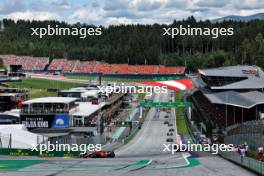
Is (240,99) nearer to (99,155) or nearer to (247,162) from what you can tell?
(99,155)

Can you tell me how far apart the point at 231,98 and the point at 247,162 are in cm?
6611

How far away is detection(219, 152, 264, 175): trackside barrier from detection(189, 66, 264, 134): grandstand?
46.9 m

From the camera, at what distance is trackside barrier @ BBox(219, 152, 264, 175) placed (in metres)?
30.5

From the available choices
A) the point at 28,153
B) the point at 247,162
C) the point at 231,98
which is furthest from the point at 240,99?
the point at 247,162

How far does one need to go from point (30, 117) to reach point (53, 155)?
121ft

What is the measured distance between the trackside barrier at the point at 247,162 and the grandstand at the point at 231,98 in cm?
4688

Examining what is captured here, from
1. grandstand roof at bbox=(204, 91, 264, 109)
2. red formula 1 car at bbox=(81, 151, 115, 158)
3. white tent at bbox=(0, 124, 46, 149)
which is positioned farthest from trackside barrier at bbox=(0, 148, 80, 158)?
grandstand roof at bbox=(204, 91, 264, 109)

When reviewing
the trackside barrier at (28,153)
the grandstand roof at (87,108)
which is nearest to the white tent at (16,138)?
the trackside barrier at (28,153)

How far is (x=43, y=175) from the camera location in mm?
31672

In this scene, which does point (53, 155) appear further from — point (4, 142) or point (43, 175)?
point (43, 175)

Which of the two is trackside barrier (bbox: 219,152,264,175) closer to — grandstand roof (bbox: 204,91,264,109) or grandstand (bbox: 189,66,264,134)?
grandstand (bbox: 189,66,264,134)

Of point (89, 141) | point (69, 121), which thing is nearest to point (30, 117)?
point (69, 121)

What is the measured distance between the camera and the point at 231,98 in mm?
100188

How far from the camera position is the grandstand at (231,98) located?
95.5 metres
